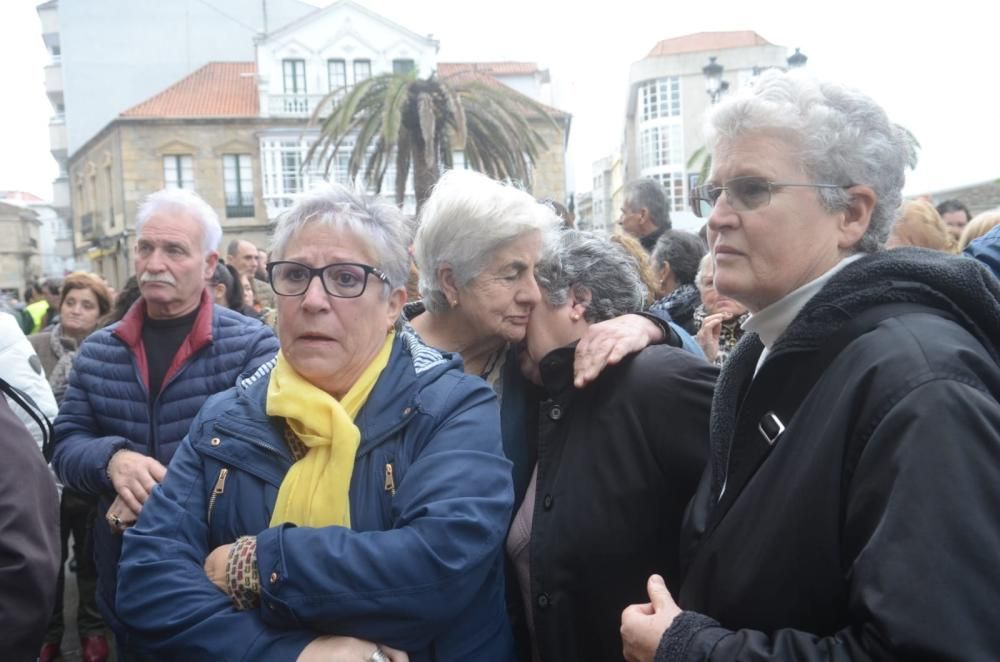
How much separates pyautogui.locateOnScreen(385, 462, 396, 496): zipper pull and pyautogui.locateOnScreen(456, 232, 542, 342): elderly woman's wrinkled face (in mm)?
729

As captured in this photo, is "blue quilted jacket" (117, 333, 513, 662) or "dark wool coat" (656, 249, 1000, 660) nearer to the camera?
"dark wool coat" (656, 249, 1000, 660)

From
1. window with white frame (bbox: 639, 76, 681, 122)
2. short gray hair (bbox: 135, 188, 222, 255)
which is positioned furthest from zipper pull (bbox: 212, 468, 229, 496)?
window with white frame (bbox: 639, 76, 681, 122)

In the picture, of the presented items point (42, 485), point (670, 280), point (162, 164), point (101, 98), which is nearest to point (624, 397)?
point (42, 485)

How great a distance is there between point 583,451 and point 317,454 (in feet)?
2.48

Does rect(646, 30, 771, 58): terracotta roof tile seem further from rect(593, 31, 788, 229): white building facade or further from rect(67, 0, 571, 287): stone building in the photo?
rect(67, 0, 571, 287): stone building

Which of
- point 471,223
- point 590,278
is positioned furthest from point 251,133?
point 590,278

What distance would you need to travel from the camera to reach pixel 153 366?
3227 mm

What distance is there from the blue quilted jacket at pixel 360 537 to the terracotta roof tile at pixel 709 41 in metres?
68.0

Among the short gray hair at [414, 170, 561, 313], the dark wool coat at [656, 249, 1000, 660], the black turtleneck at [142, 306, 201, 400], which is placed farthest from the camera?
the black turtleneck at [142, 306, 201, 400]

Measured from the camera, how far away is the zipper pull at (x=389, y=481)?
6.50 feet

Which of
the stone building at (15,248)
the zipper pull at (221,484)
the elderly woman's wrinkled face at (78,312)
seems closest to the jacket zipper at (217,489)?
the zipper pull at (221,484)

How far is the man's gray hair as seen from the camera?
22.1 feet

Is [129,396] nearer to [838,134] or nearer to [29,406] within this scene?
[29,406]

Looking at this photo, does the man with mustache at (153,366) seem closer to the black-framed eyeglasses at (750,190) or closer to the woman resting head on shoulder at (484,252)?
the woman resting head on shoulder at (484,252)
